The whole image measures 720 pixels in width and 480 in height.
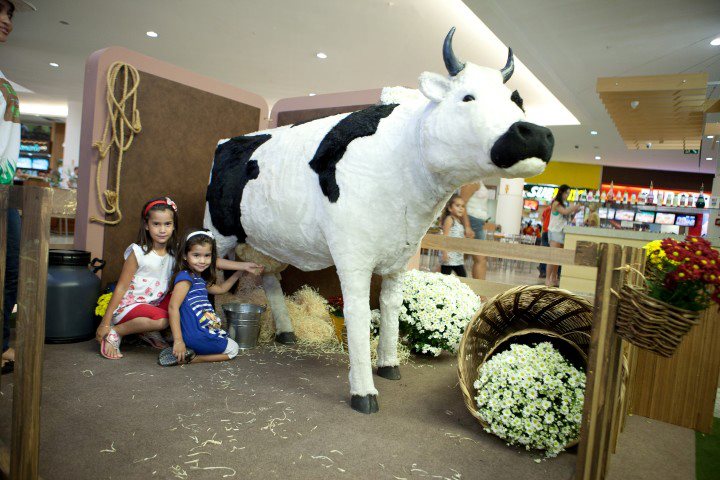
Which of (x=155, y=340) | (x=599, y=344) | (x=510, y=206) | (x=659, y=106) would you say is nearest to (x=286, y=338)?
(x=155, y=340)

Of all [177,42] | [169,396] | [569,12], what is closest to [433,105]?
[169,396]

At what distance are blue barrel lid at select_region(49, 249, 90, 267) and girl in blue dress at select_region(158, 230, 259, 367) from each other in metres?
0.52

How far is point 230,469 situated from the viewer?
5.01ft

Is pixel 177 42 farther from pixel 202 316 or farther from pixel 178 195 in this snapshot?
pixel 202 316

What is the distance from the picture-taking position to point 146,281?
8.65 ft

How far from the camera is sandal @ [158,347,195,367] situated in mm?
2391

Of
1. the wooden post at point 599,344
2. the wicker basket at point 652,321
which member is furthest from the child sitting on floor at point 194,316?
the wicker basket at point 652,321

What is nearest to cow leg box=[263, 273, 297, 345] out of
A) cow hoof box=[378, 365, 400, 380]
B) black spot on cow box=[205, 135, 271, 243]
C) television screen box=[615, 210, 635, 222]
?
black spot on cow box=[205, 135, 271, 243]

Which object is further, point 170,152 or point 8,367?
point 170,152

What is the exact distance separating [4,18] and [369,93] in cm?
192

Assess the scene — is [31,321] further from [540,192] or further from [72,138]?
[540,192]

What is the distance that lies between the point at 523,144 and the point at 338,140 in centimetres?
91

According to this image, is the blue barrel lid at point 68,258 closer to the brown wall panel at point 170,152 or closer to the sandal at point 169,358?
the brown wall panel at point 170,152

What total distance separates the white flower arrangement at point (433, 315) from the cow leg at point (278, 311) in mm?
679
